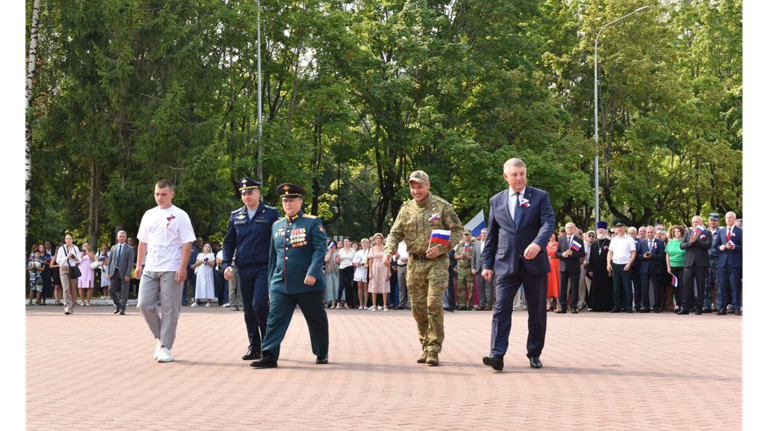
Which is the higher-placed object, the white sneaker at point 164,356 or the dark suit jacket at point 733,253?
the dark suit jacket at point 733,253

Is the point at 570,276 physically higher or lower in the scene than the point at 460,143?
lower

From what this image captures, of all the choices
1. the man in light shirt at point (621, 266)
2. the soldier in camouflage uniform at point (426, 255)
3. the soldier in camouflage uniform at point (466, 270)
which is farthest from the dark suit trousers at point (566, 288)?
the soldier in camouflage uniform at point (426, 255)

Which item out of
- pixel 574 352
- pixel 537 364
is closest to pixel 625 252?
pixel 574 352

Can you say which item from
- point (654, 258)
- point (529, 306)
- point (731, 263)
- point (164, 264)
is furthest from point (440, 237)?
point (654, 258)

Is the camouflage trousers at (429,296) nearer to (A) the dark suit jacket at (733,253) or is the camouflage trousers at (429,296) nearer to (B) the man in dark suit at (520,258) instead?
(B) the man in dark suit at (520,258)

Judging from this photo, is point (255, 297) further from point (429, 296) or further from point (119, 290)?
point (119, 290)

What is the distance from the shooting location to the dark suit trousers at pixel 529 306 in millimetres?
9719

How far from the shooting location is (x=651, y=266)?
22.5 meters

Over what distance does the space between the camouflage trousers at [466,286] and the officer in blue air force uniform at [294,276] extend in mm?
13860

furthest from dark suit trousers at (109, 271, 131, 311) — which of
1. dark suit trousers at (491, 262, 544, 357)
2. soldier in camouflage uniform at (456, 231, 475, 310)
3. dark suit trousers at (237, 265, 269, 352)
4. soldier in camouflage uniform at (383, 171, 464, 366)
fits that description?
dark suit trousers at (491, 262, 544, 357)

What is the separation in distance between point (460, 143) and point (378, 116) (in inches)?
157
